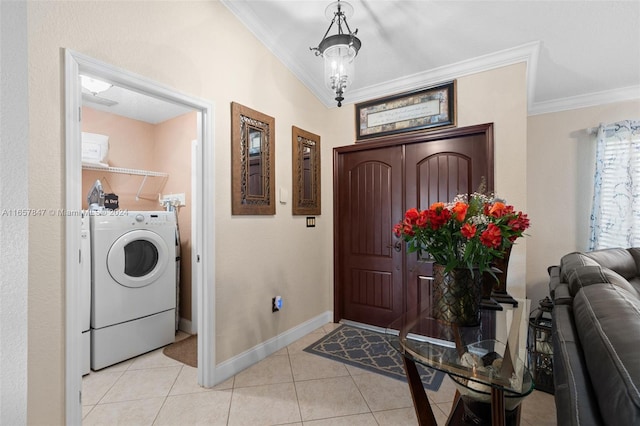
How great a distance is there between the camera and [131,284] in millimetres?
2480

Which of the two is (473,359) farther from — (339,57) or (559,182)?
(559,182)

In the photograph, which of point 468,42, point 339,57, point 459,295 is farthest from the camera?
point 468,42

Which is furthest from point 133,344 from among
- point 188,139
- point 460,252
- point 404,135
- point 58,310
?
point 404,135

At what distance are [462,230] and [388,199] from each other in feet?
6.01

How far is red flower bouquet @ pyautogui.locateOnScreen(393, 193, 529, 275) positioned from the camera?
121cm

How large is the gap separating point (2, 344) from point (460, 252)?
4.99ft

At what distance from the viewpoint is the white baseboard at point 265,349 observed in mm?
2125

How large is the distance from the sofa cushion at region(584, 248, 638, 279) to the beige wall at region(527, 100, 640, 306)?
2.10ft

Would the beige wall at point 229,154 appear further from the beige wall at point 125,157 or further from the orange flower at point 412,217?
the beige wall at point 125,157

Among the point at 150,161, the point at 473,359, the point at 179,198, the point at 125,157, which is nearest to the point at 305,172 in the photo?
the point at 179,198

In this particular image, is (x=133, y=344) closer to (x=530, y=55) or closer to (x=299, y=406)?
(x=299, y=406)

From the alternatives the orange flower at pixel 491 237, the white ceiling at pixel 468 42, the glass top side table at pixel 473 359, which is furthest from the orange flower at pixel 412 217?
the white ceiling at pixel 468 42

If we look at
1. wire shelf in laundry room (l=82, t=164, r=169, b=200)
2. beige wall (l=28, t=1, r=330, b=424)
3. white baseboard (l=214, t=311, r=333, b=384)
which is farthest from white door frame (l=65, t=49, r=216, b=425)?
wire shelf in laundry room (l=82, t=164, r=169, b=200)

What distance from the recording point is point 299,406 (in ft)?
6.03
